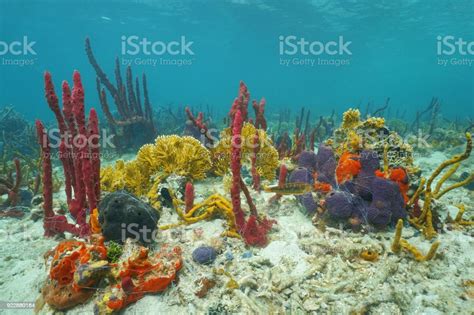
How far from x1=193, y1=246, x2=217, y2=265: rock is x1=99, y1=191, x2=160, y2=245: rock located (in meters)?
0.68

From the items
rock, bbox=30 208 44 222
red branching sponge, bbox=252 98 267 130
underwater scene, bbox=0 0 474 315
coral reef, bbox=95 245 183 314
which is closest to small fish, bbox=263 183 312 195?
underwater scene, bbox=0 0 474 315

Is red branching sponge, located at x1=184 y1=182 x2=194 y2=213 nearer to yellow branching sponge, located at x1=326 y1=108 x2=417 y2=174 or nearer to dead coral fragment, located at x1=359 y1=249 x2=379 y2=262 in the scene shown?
dead coral fragment, located at x1=359 y1=249 x2=379 y2=262

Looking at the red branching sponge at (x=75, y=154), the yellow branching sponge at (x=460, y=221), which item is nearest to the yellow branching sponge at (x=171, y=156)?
the red branching sponge at (x=75, y=154)

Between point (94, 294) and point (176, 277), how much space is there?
2.80 feet

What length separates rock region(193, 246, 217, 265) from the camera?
11.1ft

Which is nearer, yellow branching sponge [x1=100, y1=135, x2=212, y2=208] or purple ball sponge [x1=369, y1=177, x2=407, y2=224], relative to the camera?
purple ball sponge [x1=369, y1=177, x2=407, y2=224]

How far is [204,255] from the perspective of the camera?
339 cm

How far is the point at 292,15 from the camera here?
32594 mm

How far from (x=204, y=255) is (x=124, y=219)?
107 cm

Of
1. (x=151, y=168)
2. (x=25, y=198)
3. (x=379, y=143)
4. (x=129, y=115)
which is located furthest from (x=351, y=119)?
(x=129, y=115)

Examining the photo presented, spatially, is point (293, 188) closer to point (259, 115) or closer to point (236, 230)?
point (236, 230)

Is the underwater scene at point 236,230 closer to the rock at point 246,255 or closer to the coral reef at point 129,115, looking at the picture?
the rock at point 246,255

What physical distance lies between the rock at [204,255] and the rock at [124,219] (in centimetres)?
68

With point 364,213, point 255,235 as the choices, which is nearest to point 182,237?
point 255,235
